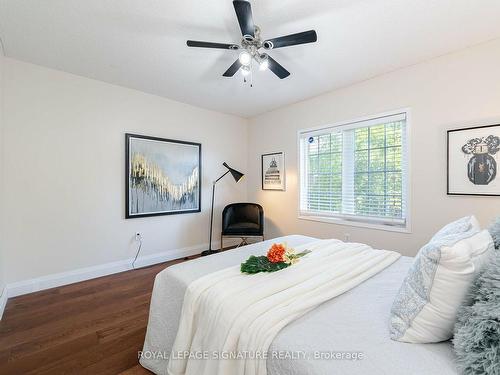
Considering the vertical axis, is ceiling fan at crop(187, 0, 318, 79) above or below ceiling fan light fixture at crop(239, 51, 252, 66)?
above

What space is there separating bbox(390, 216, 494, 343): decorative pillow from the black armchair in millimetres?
2772

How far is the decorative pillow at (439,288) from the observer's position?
78cm

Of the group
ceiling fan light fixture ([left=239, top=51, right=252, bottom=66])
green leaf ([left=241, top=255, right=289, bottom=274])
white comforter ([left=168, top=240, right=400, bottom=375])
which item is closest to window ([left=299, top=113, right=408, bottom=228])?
white comforter ([left=168, top=240, right=400, bottom=375])

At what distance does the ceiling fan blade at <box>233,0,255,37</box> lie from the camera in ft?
4.61

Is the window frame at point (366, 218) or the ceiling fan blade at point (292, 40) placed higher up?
the ceiling fan blade at point (292, 40)

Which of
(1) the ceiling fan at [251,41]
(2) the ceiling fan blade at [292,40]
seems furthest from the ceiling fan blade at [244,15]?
(2) the ceiling fan blade at [292,40]

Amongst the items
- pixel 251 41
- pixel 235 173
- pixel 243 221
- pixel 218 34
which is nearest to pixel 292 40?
pixel 251 41

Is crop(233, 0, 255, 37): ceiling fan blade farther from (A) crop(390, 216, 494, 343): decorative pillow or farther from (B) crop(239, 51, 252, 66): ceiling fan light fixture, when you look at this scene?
(A) crop(390, 216, 494, 343): decorative pillow

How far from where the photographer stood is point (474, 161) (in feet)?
7.05

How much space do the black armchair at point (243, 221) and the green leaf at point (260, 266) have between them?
2.11m

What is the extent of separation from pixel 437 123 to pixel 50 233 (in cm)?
430

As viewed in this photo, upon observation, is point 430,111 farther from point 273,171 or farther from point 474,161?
point 273,171

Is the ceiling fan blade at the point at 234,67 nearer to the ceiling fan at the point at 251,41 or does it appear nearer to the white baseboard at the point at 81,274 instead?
the ceiling fan at the point at 251,41

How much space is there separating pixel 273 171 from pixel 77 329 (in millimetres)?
3119
